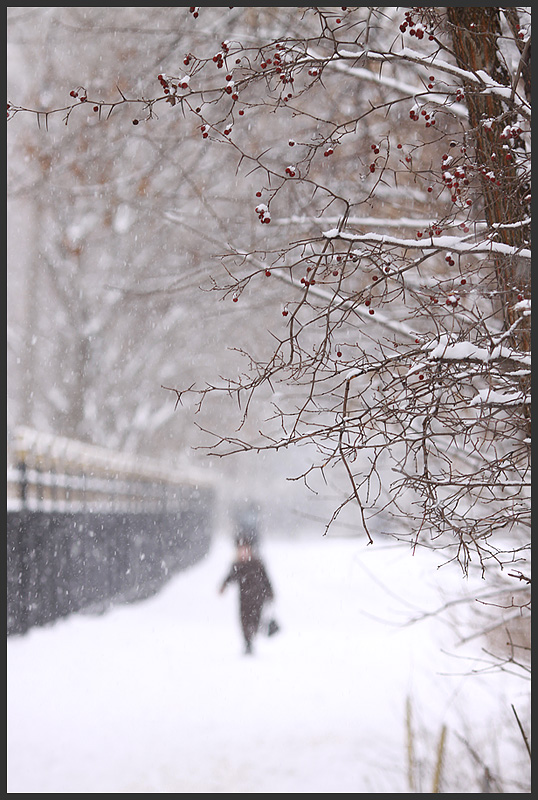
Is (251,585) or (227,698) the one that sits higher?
(251,585)

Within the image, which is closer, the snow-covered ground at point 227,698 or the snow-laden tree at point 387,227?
the snow-laden tree at point 387,227

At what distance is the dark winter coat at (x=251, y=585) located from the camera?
5996 millimetres

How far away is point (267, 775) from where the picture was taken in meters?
4.16

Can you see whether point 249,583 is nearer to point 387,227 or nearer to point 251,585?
point 251,585

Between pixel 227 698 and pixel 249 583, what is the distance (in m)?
1.07

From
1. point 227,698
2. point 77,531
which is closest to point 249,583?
point 227,698

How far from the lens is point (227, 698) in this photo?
605 centimetres

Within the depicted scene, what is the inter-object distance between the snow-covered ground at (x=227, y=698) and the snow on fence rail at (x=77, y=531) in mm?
261

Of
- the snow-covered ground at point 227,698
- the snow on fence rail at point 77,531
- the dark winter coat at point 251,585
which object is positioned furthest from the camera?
the dark winter coat at point 251,585

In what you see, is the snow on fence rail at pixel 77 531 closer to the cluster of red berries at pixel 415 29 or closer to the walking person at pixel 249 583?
the walking person at pixel 249 583

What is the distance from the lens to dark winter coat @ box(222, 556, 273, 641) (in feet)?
19.7

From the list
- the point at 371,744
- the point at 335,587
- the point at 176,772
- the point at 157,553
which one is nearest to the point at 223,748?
the point at 176,772

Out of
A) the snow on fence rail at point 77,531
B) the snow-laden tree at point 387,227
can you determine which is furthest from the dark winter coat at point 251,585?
the snow-laden tree at point 387,227

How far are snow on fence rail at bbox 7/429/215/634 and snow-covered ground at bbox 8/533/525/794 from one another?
0.86 ft
